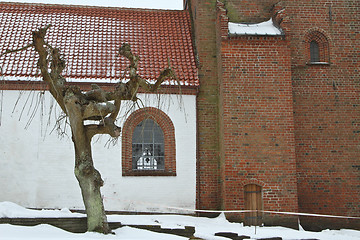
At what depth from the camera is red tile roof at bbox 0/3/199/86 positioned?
14336mm

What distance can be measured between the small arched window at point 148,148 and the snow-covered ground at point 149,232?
1871 mm

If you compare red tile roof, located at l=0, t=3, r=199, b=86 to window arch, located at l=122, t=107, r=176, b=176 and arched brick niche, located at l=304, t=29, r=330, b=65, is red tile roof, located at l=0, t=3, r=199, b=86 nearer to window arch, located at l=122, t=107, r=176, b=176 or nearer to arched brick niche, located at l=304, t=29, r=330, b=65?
window arch, located at l=122, t=107, r=176, b=176

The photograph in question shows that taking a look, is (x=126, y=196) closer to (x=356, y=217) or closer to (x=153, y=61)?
(x=153, y=61)

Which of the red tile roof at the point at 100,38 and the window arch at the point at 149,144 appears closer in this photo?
the window arch at the point at 149,144

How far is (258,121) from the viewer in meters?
13.2

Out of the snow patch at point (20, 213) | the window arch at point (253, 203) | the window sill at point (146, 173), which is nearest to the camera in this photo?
the snow patch at point (20, 213)

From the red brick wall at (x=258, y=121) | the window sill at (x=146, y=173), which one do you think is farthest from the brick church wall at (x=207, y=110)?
the window sill at (x=146, y=173)

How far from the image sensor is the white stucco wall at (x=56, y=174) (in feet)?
43.9

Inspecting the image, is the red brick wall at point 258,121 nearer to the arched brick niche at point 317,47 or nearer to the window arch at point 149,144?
the arched brick niche at point 317,47

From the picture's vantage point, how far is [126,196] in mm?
13578

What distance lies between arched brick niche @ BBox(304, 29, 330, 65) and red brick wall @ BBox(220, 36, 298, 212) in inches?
56.7

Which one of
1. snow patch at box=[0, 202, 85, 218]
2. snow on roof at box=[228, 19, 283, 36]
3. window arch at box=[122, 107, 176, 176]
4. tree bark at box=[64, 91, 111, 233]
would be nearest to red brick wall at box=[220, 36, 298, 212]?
snow on roof at box=[228, 19, 283, 36]

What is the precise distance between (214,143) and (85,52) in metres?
5.11

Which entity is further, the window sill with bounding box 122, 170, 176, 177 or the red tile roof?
the red tile roof
